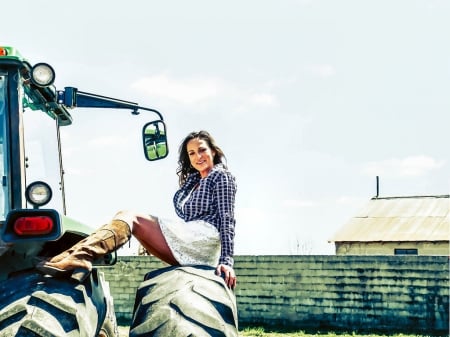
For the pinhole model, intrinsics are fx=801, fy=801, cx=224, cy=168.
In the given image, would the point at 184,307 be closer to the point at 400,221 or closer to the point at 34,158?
the point at 34,158

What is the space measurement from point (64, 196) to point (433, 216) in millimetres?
28318

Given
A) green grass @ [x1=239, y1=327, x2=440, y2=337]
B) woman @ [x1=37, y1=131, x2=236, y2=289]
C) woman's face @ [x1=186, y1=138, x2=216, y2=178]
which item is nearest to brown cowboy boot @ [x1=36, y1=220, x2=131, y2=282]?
woman @ [x1=37, y1=131, x2=236, y2=289]

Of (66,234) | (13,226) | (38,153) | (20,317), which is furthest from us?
(38,153)

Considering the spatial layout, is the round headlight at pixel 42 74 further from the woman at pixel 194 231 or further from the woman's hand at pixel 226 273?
the woman's hand at pixel 226 273

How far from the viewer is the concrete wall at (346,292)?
18172 mm

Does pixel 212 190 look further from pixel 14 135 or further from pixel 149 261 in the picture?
pixel 149 261

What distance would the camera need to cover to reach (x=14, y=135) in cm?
412

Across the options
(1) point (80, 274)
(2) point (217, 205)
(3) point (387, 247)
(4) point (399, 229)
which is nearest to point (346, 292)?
(3) point (387, 247)

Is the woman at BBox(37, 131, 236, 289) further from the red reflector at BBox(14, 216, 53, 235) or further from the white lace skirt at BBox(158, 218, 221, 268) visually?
the red reflector at BBox(14, 216, 53, 235)

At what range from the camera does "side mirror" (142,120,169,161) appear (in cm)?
545

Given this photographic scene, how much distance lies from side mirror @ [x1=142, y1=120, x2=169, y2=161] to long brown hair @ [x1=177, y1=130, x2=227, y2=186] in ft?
2.74

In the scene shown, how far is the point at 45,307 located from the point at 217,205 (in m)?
1.24

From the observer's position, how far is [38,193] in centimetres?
381

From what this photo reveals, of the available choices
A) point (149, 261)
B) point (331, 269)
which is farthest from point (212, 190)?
point (149, 261)
